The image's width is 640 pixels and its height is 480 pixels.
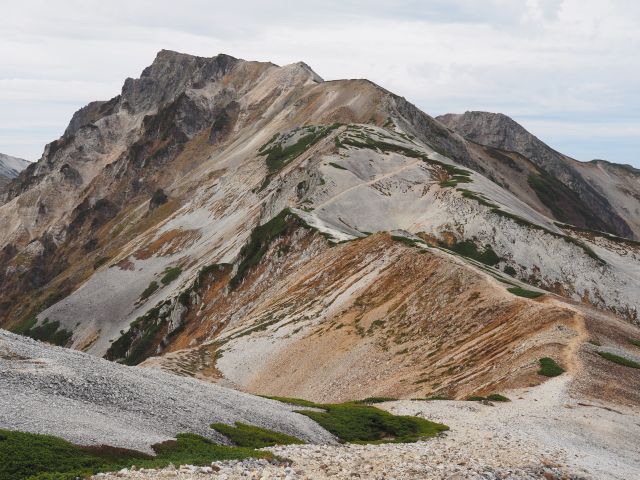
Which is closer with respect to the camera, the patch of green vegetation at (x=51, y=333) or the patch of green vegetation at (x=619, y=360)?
the patch of green vegetation at (x=619, y=360)

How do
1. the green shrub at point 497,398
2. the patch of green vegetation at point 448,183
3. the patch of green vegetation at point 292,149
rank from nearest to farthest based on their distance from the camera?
the green shrub at point 497,398 → the patch of green vegetation at point 448,183 → the patch of green vegetation at point 292,149

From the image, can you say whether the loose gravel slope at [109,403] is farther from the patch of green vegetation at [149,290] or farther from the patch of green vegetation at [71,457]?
the patch of green vegetation at [149,290]

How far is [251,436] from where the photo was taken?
32.4 m

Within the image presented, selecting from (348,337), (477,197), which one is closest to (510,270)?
(477,197)

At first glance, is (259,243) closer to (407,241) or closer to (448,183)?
(407,241)

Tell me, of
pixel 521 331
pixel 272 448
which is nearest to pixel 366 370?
pixel 521 331

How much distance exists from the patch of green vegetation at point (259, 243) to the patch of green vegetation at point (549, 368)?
64109 millimetres

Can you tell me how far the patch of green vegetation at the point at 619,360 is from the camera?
4934cm

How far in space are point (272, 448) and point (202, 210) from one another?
14639 centimetres

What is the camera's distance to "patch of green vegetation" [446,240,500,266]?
101150 millimetres

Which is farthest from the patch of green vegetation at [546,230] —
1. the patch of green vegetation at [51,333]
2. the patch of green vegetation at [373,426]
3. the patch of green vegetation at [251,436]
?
the patch of green vegetation at [51,333]

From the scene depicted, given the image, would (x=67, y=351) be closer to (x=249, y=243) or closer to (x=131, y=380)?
(x=131, y=380)

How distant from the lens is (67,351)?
3881 cm

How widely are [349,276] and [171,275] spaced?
222 ft
